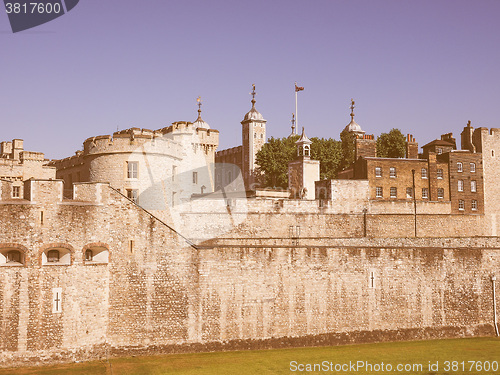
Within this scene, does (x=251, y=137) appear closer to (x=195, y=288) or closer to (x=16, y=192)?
(x=16, y=192)

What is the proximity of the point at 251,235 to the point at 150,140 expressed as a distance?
9700mm

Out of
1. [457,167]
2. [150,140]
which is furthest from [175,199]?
[457,167]

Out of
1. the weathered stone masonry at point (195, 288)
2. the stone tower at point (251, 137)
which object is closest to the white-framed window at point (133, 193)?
the weathered stone masonry at point (195, 288)

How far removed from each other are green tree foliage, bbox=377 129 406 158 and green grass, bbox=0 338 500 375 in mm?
35435

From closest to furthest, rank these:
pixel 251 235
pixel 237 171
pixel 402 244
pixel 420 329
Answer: pixel 420 329 → pixel 402 244 → pixel 251 235 → pixel 237 171

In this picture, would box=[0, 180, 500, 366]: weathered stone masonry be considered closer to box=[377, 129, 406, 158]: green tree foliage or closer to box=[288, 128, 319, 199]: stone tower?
box=[288, 128, 319, 199]: stone tower

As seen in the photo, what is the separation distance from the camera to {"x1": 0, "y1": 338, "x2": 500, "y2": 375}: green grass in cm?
2522

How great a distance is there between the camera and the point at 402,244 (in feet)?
117

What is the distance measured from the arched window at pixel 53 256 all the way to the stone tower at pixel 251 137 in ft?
187

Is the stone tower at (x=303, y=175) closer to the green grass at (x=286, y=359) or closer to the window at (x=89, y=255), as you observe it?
the green grass at (x=286, y=359)

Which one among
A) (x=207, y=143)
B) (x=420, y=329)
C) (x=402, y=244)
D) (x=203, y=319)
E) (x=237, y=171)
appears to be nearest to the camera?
(x=203, y=319)

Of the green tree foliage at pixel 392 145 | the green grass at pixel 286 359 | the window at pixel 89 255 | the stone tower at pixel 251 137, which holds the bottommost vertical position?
the green grass at pixel 286 359

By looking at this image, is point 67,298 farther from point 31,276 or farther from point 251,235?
point 251,235

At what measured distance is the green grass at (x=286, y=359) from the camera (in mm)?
25219
